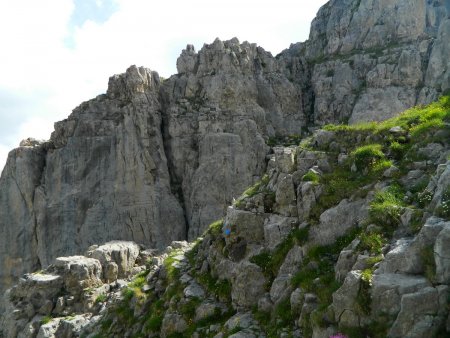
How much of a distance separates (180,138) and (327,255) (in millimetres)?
50719

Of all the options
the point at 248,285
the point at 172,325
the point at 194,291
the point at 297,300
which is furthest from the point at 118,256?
the point at 297,300

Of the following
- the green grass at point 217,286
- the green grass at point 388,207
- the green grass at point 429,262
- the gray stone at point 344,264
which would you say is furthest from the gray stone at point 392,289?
the green grass at point 217,286

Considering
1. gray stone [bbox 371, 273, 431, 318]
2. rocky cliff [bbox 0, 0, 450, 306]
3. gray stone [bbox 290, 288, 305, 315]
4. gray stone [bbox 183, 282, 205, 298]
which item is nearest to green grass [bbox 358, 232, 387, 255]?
gray stone [bbox 371, 273, 431, 318]

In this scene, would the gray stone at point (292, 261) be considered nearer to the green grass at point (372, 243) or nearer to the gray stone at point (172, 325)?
the green grass at point (372, 243)

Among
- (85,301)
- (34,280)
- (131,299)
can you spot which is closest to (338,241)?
(131,299)

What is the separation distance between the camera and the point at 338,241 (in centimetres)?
1670

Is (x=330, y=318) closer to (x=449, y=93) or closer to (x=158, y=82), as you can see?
(x=449, y=93)

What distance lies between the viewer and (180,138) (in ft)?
216

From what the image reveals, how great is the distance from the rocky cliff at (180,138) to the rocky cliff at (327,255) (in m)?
33.8

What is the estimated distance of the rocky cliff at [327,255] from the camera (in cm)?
1191

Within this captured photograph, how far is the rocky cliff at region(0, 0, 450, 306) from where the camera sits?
61.4m

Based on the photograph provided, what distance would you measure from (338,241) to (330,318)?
13.9 ft

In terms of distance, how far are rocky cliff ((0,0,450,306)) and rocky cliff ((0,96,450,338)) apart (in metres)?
33.8

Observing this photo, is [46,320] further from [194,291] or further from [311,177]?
[311,177]
